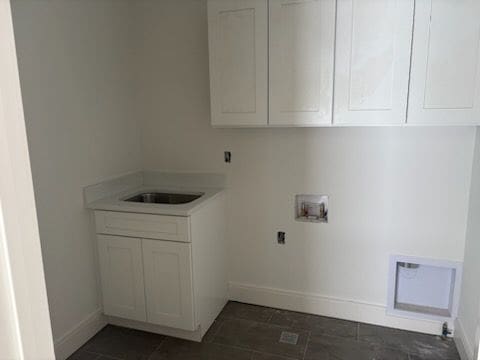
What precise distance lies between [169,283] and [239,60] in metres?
1.40

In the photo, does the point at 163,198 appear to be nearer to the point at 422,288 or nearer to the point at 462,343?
the point at 422,288

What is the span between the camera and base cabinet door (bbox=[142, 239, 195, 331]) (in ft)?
6.94

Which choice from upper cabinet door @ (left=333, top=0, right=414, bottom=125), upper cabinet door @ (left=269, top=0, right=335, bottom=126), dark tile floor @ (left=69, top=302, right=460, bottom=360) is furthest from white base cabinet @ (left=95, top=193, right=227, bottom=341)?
upper cabinet door @ (left=333, top=0, right=414, bottom=125)

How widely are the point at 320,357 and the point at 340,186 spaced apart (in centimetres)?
105

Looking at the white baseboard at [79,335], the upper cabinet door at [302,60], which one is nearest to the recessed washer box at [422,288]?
the upper cabinet door at [302,60]

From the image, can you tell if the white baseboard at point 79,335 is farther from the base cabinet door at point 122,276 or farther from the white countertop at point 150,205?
the white countertop at point 150,205

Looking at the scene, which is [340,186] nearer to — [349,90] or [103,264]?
[349,90]

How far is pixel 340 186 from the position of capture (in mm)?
2352

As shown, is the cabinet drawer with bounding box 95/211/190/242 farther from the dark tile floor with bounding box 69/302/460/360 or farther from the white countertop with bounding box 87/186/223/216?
the dark tile floor with bounding box 69/302/460/360

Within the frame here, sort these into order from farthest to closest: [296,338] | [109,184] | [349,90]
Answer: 1. [109,184]
2. [296,338]
3. [349,90]

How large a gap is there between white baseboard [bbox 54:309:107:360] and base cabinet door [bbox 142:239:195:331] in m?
0.39

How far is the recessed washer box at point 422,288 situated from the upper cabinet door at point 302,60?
112 centimetres

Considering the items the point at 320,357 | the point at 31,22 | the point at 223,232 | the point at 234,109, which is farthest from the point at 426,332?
the point at 31,22

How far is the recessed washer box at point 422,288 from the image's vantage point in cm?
224
